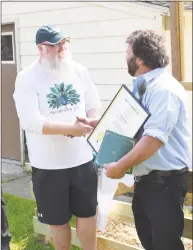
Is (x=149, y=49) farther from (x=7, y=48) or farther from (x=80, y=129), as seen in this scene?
(x=7, y=48)

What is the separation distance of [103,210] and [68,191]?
36cm

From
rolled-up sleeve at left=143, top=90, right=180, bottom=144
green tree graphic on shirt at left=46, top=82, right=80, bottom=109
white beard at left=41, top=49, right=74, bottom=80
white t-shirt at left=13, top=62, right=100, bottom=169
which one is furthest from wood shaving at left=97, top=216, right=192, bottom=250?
rolled-up sleeve at left=143, top=90, right=180, bottom=144

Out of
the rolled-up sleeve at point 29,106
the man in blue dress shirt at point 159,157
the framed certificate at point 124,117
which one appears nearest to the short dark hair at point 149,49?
the man in blue dress shirt at point 159,157

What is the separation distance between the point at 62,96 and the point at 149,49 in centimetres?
62

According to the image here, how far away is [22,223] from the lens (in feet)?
9.75

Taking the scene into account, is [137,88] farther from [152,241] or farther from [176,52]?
[176,52]

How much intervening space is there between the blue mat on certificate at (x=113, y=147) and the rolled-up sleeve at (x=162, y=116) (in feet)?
0.46

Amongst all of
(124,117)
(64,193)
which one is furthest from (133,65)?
(64,193)

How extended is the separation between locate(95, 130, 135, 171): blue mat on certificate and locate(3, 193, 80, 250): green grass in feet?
3.36

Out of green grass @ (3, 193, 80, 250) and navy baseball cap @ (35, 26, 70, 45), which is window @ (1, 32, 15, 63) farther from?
green grass @ (3, 193, 80, 250)

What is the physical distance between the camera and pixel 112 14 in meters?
3.21

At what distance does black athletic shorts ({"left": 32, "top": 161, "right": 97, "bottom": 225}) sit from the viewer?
233 cm

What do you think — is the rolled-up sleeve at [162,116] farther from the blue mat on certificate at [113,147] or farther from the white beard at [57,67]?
the white beard at [57,67]

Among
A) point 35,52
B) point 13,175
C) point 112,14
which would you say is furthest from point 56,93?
point 112,14
